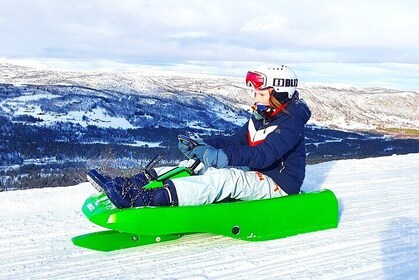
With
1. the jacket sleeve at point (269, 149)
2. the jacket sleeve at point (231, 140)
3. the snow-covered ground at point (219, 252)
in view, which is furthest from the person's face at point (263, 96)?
the snow-covered ground at point (219, 252)

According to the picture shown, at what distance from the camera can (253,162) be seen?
498cm

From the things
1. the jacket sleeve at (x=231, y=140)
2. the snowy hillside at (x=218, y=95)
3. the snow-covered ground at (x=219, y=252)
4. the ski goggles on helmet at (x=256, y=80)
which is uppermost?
the ski goggles on helmet at (x=256, y=80)

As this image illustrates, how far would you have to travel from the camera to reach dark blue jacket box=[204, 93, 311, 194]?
196 inches

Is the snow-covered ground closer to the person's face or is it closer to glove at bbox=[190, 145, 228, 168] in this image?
glove at bbox=[190, 145, 228, 168]

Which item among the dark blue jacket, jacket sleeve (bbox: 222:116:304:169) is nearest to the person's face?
the dark blue jacket

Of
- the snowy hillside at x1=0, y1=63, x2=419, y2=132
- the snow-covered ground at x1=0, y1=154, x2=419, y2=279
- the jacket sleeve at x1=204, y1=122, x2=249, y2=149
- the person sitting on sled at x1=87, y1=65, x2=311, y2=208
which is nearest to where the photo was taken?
the snow-covered ground at x1=0, y1=154, x2=419, y2=279

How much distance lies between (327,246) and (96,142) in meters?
69.3

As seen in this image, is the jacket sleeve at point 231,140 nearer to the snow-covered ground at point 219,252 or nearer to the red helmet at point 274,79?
the red helmet at point 274,79

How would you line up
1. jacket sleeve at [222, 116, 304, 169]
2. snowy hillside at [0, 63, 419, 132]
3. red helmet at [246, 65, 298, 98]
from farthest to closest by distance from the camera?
1. snowy hillside at [0, 63, 419, 132]
2. red helmet at [246, 65, 298, 98]
3. jacket sleeve at [222, 116, 304, 169]

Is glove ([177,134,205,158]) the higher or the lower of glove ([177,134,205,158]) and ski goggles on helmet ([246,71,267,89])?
the lower

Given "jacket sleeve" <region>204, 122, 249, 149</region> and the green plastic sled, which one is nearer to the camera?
the green plastic sled

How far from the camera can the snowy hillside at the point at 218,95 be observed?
328 ft

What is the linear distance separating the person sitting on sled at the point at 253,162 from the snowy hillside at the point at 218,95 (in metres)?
83.8

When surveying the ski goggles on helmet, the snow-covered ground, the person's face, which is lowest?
the snow-covered ground
